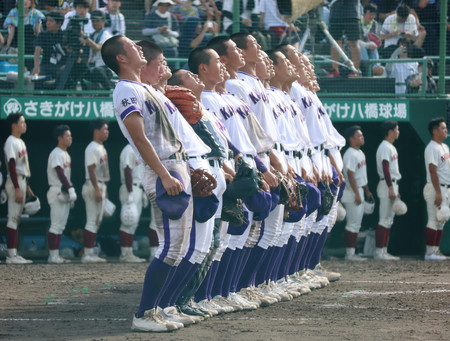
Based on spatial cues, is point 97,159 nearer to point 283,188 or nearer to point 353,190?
point 353,190

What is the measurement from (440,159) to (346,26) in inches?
96.5

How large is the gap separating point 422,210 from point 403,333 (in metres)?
8.16

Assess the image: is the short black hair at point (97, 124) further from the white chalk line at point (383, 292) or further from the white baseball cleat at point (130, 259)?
the white chalk line at point (383, 292)

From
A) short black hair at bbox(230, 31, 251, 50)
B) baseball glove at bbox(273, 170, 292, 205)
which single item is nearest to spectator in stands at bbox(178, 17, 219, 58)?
short black hair at bbox(230, 31, 251, 50)

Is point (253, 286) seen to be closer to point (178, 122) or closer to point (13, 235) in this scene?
point (178, 122)

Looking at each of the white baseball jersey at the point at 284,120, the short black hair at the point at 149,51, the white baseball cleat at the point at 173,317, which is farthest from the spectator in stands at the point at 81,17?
the white baseball cleat at the point at 173,317

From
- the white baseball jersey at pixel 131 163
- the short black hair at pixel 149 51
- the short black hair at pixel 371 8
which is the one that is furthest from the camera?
the short black hair at pixel 371 8

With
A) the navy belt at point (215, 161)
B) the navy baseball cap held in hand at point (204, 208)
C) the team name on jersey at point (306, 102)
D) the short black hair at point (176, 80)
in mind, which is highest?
the short black hair at point (176, 80)

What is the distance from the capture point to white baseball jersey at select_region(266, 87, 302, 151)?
8383 millimetres

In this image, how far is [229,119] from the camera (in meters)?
7.21

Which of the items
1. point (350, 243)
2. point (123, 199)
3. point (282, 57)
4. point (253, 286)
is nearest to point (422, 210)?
point (350, 243)

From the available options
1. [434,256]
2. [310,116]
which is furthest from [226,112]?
[434,256]

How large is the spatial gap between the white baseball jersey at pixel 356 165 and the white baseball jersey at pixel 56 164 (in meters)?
3.96

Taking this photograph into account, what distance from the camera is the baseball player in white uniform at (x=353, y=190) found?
12953 mm
